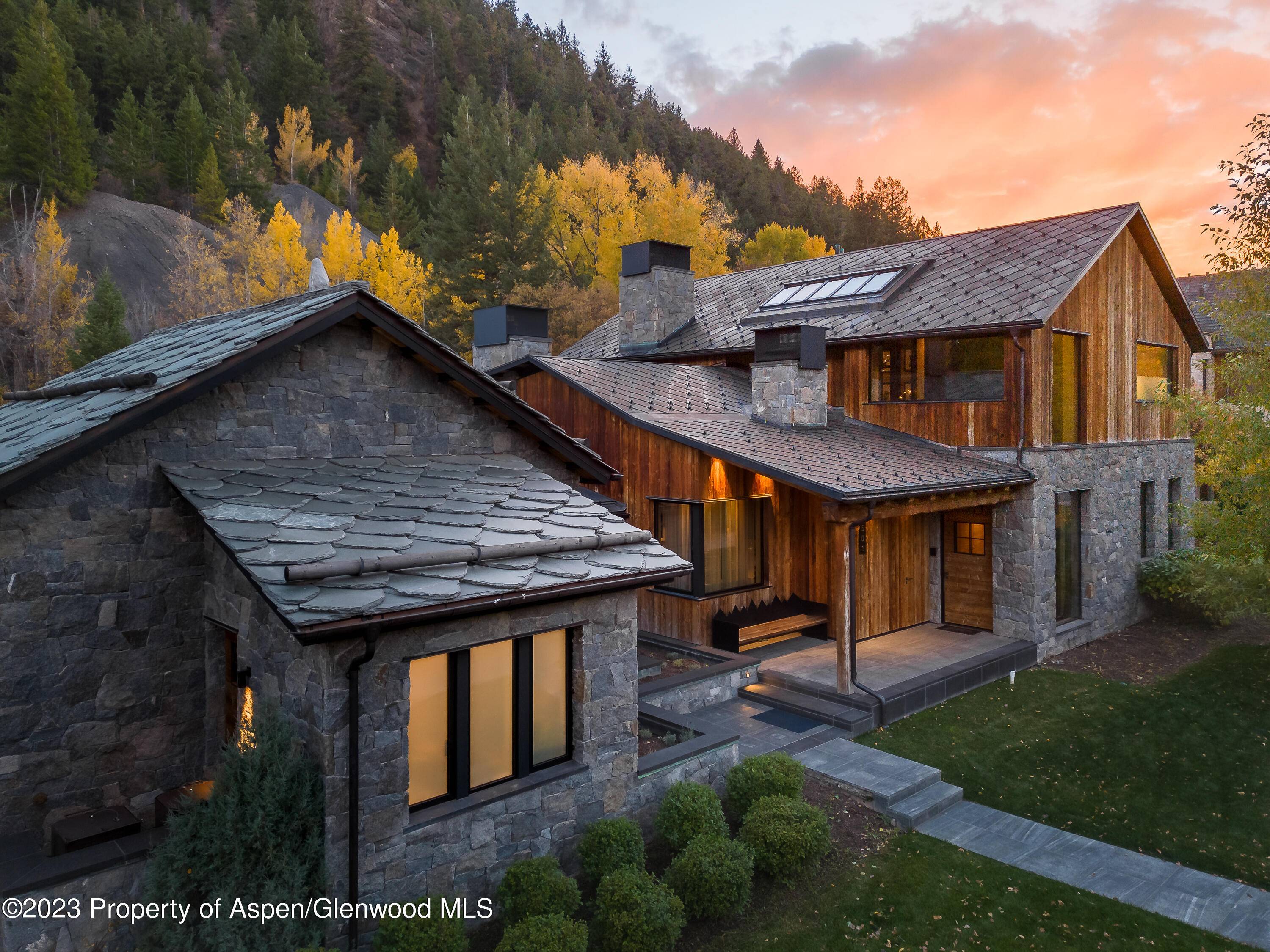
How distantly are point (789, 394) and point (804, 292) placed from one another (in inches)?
185

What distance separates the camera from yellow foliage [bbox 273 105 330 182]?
2196 inches

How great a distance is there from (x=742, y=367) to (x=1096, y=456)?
6.53 m

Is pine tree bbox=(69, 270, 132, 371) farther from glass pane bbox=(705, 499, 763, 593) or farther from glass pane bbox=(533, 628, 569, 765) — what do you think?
glass pane bbox=(533, 628, 569, 765)

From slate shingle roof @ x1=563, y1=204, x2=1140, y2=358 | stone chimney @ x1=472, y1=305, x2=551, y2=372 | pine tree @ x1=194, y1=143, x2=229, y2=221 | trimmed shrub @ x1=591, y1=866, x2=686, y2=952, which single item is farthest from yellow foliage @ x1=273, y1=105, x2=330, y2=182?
trimmed shrub @ x1=591, y1=866, x2=686, y2=952

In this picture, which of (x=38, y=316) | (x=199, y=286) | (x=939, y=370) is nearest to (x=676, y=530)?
(x=939, y=370)

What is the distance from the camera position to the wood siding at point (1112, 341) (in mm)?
12734

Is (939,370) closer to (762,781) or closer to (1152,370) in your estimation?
(1152,370)

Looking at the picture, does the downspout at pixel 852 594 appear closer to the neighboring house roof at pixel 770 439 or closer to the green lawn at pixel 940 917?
the neighboring house roof at pixel 770 439

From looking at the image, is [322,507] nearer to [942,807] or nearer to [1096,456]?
[942,807]

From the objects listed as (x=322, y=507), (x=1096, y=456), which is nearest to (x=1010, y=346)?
(x=1096, y=456)

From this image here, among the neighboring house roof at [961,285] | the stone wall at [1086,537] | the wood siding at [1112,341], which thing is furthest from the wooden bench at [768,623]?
the neighboring house roof at [961,285]

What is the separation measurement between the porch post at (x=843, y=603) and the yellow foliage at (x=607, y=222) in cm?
2619

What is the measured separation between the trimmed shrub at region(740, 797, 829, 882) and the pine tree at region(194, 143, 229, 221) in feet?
153

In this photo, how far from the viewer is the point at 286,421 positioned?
696 centimetres
